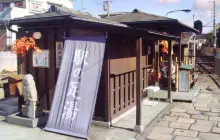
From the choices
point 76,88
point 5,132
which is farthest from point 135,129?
point 5,132

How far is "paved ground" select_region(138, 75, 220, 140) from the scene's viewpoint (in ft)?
23.6

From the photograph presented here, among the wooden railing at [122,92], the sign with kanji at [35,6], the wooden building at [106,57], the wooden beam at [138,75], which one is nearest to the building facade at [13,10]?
the sign with kanji at [35,6]

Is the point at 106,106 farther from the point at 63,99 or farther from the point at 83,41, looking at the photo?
the point at 83,41

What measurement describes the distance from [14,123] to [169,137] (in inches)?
191

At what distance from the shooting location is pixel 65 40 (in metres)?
7.91

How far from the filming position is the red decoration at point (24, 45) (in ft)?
27.8

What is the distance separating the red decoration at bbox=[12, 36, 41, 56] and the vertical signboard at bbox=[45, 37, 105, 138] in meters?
1.66

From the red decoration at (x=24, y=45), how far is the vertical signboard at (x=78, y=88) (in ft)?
5.44

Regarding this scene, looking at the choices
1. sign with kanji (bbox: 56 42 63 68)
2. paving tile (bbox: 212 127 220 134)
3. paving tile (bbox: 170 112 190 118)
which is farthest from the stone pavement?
sign with kanji (bbox: 56 42 63 68)

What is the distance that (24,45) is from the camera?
27.8 ft

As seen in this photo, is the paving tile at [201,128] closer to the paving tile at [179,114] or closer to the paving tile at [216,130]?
the paving tile at [216,130]

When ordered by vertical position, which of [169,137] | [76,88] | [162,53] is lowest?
[169,137]

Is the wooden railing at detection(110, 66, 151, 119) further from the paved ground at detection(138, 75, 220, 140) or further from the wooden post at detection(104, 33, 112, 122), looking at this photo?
the paved ground at detection(138, 75, 220, 140)

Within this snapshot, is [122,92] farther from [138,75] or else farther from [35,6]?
[35,6]
